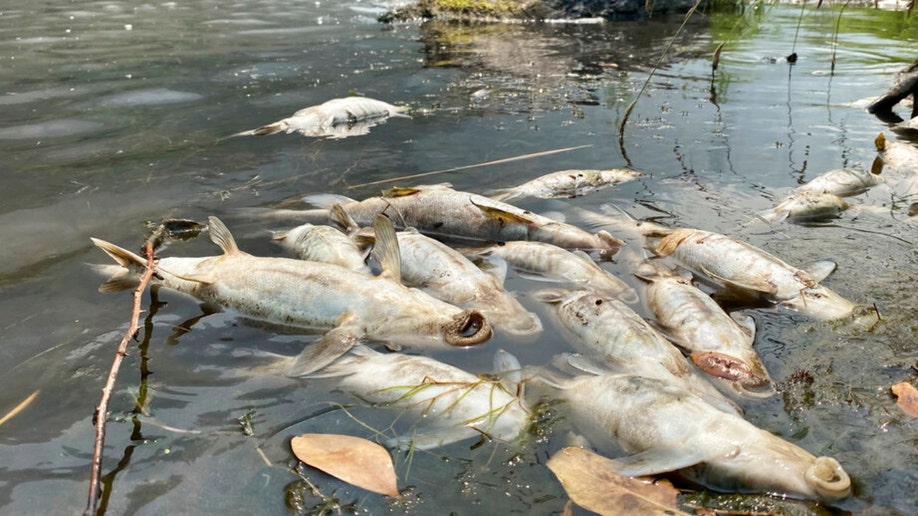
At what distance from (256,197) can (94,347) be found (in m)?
2.59

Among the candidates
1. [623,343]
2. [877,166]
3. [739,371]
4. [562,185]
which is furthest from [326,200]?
[877,166]

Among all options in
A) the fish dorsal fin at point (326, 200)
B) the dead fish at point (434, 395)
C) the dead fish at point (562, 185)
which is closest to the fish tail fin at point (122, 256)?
the dead fish at point (434, 395)

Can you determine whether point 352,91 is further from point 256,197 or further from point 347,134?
point 256,197

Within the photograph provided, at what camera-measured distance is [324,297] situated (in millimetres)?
4207

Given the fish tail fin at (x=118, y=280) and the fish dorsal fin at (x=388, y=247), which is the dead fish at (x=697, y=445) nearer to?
the fish dorsal fin at (x=388, y=247)

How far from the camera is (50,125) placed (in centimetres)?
820

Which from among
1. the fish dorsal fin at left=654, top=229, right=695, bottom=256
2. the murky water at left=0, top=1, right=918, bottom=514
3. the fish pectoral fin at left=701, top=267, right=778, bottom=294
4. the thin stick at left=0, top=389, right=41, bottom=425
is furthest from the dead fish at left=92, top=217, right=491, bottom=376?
the fish dorsal fin at left=654, top=229, right=695, bottom=256

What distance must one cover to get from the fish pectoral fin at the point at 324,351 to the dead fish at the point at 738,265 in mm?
2407

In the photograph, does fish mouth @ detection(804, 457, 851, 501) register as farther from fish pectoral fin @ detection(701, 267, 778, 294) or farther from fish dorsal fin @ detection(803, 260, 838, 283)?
fish dorsal fin @ detection(803, 260, 838, 283)

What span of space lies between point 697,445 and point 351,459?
1.43 m

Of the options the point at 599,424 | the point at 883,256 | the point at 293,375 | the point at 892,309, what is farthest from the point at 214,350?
the point at 883,256

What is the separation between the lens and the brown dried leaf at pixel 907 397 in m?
3.23

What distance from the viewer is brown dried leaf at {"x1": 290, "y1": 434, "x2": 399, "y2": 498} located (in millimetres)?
2859

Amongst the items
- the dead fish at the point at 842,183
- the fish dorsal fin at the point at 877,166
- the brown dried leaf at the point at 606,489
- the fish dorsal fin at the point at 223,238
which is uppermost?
the fish dorsal fin at the point at 223,238
